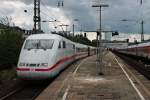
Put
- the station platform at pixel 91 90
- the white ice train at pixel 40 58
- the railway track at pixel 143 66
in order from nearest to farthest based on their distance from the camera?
the station platform at pixel 91 90 → the white ice train at pixel 40 58 → the railway track at pixel 143 66

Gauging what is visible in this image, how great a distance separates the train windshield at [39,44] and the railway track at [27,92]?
223 centimetres

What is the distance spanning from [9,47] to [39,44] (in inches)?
369

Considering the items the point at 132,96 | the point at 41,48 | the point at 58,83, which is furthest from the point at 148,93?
the point at 41,48

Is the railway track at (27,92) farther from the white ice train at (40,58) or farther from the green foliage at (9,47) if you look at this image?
the green foliage at (9,47)

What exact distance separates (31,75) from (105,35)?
53.9ft

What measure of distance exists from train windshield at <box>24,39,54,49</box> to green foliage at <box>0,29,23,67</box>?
734cm

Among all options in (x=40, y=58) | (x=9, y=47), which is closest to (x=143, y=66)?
(x=9, y=47)

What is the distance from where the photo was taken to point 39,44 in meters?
22.3

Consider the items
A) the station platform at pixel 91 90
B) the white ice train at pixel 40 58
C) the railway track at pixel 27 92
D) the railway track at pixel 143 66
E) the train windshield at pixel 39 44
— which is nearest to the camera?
the station platform at pixel 91 90

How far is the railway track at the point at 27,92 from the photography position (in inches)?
674

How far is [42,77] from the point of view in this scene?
19.8 meters

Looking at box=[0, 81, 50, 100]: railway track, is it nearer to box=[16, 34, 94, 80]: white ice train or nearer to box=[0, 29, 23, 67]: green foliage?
box=[16, 34, 94, 80]: white ice train

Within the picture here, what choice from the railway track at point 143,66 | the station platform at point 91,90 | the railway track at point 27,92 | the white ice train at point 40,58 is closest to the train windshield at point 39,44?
the white ice train at point 40,58

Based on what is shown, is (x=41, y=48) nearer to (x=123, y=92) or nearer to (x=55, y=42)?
(x=55, y=42)
